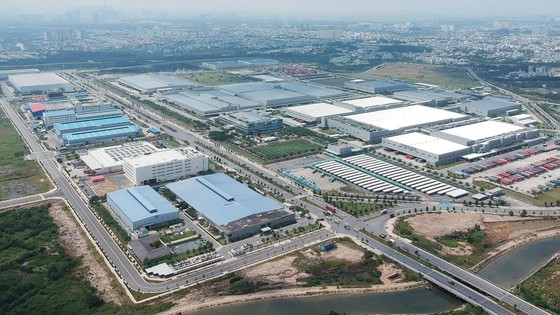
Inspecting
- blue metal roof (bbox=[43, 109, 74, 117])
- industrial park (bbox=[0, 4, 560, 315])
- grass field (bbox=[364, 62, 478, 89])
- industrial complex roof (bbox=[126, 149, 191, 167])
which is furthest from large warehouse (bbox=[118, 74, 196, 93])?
grass field (bbox=[364, 62, 478, 89])

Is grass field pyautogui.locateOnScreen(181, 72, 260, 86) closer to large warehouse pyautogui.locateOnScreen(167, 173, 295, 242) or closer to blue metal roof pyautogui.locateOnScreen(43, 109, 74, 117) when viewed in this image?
blue metal roof pyautogui.locateOnScreen(43, 109, 74, 117)

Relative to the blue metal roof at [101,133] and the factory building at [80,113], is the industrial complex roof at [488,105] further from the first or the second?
the factory building at [80,113]

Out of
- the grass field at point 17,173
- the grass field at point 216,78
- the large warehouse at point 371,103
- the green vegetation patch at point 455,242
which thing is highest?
the grass field at point 216,78

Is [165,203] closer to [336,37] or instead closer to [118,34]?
[336,37]

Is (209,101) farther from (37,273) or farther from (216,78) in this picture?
(37,273)

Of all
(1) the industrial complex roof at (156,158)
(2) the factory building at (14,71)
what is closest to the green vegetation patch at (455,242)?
(1) the industrial complex roof at (156,158)

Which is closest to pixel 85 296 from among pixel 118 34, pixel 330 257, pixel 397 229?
pixel 330 257

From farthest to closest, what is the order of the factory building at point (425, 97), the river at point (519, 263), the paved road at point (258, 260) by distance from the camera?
1. the factory building at point (425, 97)
2. the river at point (519, 263)
3. the paved road at point (258, 260)
